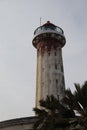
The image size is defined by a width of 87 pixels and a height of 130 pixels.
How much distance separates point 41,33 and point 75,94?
121 ft

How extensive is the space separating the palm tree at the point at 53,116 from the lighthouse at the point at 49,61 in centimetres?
2830

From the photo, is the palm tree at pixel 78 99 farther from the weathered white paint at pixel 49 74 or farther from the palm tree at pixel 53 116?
the weathered white paint at pixel 49 74

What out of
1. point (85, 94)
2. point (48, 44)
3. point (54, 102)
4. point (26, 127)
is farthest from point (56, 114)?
point (48, 44)

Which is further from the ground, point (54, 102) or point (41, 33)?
point (41, 33)

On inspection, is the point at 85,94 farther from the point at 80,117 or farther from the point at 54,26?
the point at 54,26

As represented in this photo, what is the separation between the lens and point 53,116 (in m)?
18.5

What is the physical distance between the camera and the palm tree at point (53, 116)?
1789 cm

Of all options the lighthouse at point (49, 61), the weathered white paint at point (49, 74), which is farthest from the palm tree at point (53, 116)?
the weathered white paint at point (49, 74)

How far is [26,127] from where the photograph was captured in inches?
1291

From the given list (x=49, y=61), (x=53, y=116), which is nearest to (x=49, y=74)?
(x=49, y=61)

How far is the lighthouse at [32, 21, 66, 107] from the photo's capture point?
161 ft

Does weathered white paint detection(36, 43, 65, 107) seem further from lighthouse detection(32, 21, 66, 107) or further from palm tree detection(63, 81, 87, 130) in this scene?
palm tree detection(63, 81, 87, 130)

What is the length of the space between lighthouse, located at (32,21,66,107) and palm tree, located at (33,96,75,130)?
28.3 m

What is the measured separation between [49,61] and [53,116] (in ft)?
109
